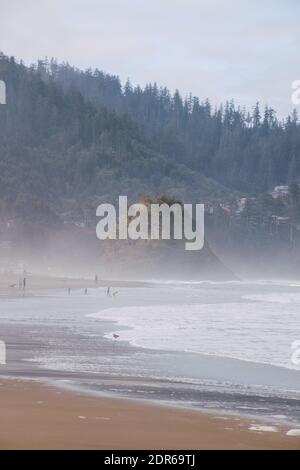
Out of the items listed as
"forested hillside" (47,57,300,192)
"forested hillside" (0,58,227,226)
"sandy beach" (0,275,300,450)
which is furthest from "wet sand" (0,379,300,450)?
"forested hillside" (47,57,300,192)

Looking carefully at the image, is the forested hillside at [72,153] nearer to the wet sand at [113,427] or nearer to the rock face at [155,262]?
the rock face at [155,262]

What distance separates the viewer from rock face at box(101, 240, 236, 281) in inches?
2820

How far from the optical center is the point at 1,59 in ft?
427

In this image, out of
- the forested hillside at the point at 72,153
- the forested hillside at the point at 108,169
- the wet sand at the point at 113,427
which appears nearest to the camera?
the wet sand at the point at 113,427

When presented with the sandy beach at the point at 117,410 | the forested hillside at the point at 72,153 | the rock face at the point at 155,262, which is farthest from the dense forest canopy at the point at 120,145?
the sandy beach at the point at 117,410

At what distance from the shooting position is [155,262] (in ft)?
238

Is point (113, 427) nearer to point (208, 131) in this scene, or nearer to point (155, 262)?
point (155, 262)

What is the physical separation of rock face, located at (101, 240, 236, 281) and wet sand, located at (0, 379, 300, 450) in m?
59.6

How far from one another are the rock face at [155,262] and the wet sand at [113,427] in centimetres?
5963

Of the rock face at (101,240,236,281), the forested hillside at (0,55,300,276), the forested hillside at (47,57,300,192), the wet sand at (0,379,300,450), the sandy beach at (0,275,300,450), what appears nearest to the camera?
the wet sand at (0,379,300,450)

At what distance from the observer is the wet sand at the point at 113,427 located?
8.17 m

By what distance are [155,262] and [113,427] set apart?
63.8 meters

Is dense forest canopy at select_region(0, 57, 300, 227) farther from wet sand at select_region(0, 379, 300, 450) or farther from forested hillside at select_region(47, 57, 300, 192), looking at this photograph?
wet sand at select_region(0, 379, 300, 450)
